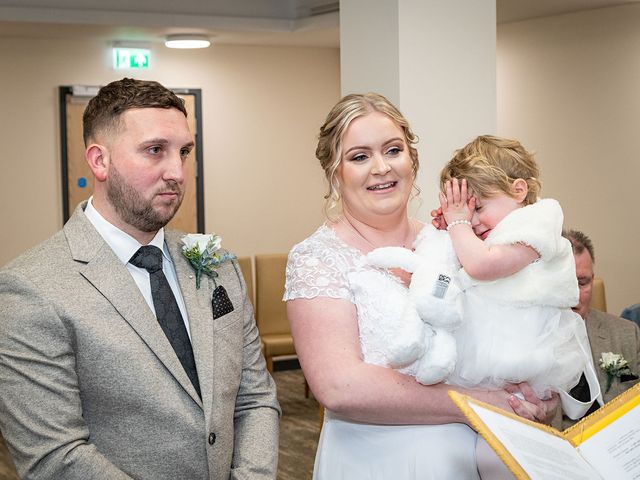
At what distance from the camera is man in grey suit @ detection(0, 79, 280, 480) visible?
93.4 inches

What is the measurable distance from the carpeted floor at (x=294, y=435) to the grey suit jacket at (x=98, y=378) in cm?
365

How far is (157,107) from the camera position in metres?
2.58

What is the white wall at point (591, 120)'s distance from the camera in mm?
8000

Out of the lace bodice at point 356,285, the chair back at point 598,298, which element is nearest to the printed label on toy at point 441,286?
the lace bodice at point 356,285

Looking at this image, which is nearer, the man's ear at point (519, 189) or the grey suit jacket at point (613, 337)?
the man's ear at point (519, 189)

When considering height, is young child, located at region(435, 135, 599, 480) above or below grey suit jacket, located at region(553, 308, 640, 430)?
above

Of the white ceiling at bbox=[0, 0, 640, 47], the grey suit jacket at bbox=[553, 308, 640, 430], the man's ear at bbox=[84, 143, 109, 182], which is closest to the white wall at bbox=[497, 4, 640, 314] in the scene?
the white ceiling at bbox=[0, 0, 640, 47]

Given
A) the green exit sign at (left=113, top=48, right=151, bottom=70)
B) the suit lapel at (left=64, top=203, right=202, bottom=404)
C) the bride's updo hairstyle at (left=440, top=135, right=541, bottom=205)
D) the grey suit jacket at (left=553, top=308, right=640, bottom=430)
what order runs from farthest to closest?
the green exit sign at (left=113, top=48, right=151, bottom=70), the grey suit jacket at (left=553, top=308, right=640, bottom=430), the bride's updo hairstyle at (left=440, top=135, right=541, bottom=205), the suit lapel at (left=64, top=203, right=202, bottom=404)

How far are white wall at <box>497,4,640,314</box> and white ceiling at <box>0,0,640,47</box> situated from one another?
9.1 inches

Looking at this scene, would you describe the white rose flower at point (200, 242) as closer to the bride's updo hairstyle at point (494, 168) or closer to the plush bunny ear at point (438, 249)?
the plush bunny ear at point (438, 249)

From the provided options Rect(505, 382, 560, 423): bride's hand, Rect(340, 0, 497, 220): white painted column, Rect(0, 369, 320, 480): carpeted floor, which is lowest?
Rect(0, 369, 320, 480): carpeted floor

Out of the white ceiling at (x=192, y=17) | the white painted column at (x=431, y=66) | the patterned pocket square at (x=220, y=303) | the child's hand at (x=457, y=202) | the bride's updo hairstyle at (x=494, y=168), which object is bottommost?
the patterned pocket square at (x=220, y=303)

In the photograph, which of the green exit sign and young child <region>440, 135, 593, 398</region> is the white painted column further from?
the green exit sign

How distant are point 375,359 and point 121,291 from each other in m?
0.69
